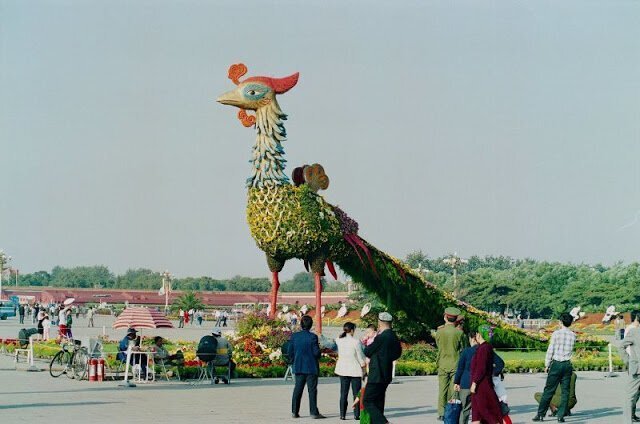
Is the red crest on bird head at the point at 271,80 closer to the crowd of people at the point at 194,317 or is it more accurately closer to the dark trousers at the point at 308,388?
the dark trousers at the point at 308,388

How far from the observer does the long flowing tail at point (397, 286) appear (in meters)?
26.9

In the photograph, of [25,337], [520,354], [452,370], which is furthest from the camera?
[520,354]

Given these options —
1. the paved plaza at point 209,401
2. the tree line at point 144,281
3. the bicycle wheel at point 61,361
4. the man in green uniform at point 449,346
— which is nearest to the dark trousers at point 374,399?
the man in green uniform at point 449,346

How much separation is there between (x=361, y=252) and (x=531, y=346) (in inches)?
269

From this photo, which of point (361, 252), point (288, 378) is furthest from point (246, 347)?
point (361, 252)

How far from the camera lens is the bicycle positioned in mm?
20156

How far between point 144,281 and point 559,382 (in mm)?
120343

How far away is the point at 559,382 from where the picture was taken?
14.8 metres

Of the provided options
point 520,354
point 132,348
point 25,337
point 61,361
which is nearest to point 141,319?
point 132,348

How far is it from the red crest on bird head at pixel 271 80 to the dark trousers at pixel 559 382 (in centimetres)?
1232

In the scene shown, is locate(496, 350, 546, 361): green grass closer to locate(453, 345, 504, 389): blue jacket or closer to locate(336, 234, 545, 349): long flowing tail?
locate(336, 234, 545, 349): long flowing tail

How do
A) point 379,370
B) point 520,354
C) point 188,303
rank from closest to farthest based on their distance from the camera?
1. point 379,370
2. point 520,354
3. point 188,303

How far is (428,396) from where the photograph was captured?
60.3ft

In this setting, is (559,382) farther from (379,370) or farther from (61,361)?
(61,361)
